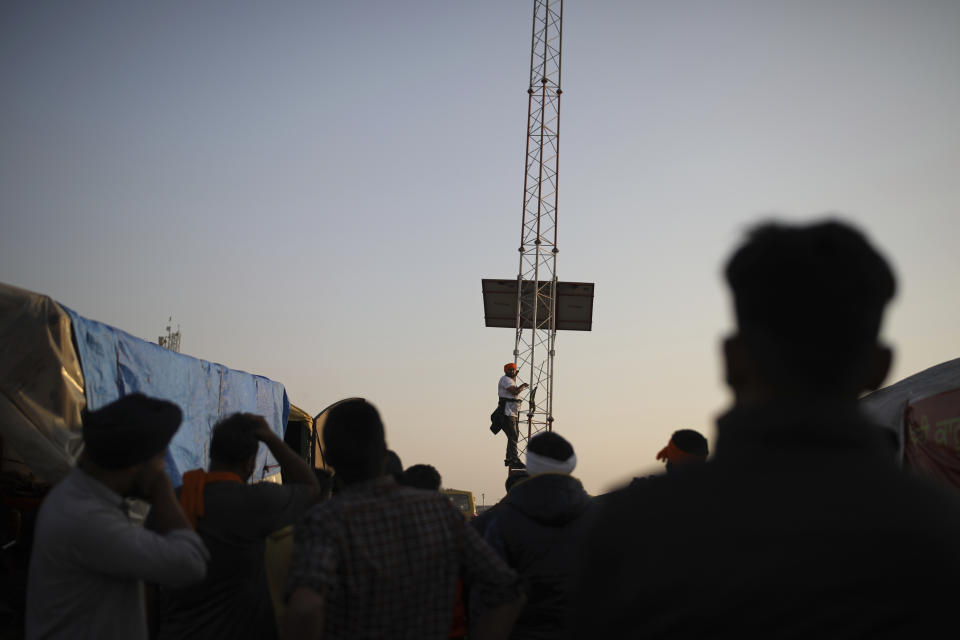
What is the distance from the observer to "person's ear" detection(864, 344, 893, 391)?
1062 mm

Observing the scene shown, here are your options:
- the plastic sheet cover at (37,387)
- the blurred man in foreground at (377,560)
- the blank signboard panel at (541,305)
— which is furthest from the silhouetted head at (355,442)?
the blank signboard panel at (541,305)

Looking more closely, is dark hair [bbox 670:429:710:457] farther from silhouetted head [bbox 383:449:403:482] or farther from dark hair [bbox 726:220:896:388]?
dark hair [bbox 726:220:896:388]

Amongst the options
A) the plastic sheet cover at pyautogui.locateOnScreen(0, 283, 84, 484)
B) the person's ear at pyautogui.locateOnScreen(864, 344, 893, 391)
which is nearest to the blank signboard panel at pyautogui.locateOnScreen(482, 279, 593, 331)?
the plastic sheet cover at pyautogui.locateOnScreen(0, 283, 84, 484)

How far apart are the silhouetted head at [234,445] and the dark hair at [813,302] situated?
244 centimetres

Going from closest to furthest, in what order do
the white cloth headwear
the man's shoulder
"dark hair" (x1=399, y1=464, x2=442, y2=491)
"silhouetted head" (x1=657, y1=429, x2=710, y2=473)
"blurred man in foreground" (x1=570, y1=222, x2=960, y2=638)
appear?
"blurred man in foreground" (x1=570, y1=222, x2=960, y2=638) < the man's shoulder < the white cloth headwear < "dark hair" (x1=399, y1=464, x2=442, y2=491) < "silhouetted head" (x1=657, y1=429, x2=710, y2=473)

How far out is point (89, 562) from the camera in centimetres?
218

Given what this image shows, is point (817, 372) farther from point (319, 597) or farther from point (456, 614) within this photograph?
point (456, 614)

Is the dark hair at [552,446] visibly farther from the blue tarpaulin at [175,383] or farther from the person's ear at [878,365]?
the blue tarpaulin at [175,383]

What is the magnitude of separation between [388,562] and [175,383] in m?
6.14

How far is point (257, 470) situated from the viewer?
9656 mm

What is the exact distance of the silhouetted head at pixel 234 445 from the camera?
2951mm

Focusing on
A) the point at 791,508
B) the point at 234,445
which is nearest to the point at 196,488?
the point at 234,445

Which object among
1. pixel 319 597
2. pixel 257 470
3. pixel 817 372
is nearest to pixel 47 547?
pixel 319 597

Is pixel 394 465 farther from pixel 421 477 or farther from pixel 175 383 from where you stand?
pixel 175 383
